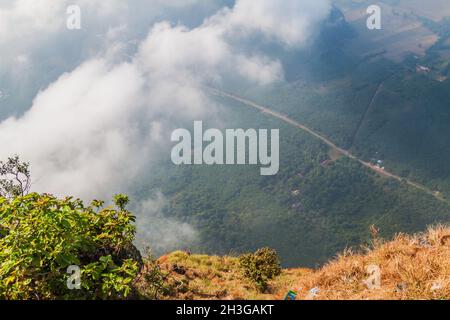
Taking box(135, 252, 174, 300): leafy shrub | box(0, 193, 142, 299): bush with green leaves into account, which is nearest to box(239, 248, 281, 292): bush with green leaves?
box(135, 252, 174, 300): leafy shrub

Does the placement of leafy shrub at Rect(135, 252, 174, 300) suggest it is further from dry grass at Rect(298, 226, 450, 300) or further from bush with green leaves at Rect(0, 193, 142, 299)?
dry grass at Rect(298, 226, 450, 300)

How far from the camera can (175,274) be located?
47.3 ft

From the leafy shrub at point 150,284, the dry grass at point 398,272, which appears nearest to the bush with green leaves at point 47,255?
the leafy shrub at point 150,284

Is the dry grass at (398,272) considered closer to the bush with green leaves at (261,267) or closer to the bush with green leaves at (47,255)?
the bush with green leaves at (261,267)

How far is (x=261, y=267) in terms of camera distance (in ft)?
53.4

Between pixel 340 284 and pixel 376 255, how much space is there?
1.73 metres

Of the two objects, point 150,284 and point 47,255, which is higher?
point 47,255

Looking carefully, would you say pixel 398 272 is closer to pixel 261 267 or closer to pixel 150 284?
pixel 150 284

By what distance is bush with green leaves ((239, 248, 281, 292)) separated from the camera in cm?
1590

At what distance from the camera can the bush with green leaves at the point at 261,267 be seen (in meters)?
15.9

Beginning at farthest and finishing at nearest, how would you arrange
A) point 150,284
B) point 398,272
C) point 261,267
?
point 261,267, point 150,284, point 398,272

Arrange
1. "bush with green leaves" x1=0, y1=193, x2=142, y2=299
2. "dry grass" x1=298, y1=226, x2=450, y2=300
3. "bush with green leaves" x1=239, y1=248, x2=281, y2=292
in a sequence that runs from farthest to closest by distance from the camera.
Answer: "bush with green leaves" x1=239, y1=248, x2=281, y2=292 → "dry grass" x1=298, y1=226, x2=450, y2=300 → "bush with green leaves" x1=0, y1=193, x2=142, y2=299

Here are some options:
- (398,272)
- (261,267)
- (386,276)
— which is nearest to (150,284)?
(386,276)
